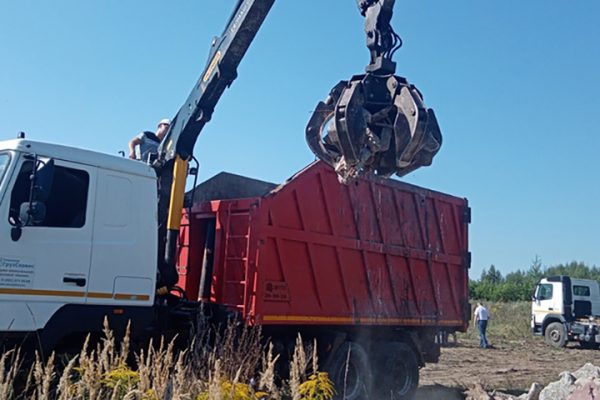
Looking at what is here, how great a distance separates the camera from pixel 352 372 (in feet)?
28.5

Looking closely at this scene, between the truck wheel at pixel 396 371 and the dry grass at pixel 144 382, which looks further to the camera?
the truck wheel at pixel 396 371

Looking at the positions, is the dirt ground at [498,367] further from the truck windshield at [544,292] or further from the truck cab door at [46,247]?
the truck cab door at [46,247]

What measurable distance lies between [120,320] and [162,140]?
2597 millimetres

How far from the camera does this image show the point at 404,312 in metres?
9.26

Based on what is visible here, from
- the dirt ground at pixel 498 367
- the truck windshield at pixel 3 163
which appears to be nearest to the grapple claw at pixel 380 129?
the truck windshield at pixel 3 163

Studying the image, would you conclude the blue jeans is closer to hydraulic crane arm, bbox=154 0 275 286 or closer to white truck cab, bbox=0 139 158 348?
hydraulic crane arm, bbox=154 0 275 286

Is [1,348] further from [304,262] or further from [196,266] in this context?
[304,262]

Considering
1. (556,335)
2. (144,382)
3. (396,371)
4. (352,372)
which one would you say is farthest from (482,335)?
(144,382)

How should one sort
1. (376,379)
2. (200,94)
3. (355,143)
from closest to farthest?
(355,143)
(200,94)
(376,379)

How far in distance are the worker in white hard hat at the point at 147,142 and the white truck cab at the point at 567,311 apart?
19271mm

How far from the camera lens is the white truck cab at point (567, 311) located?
23.5m

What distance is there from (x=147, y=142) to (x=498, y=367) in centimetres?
1106

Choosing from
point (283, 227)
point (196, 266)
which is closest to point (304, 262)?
point (283, 227)

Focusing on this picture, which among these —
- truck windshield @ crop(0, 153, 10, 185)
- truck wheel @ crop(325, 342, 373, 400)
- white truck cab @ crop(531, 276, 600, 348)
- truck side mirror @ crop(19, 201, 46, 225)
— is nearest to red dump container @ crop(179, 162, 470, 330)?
truck wheel @ crop(325, 342, 373, 400)
